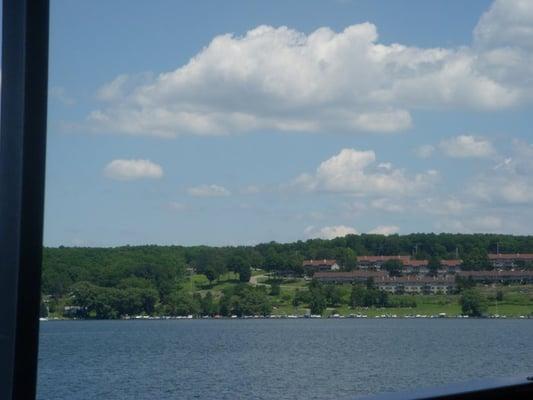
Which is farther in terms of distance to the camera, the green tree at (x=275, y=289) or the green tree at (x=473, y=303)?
the green tree at (x=473, y=303)

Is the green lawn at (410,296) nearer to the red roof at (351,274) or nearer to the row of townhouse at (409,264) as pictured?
the row of townhouse at (409,264)

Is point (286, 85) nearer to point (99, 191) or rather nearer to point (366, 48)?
point (366, 48)

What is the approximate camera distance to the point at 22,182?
1396 millimetres

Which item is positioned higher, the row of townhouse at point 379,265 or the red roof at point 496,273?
the row of townhouse at point 379,265

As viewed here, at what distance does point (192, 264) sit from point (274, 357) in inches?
445

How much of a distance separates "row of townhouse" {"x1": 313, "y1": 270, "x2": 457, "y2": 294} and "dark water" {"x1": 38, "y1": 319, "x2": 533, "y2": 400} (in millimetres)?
2262

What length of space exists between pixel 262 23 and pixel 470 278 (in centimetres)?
781

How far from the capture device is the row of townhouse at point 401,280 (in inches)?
797

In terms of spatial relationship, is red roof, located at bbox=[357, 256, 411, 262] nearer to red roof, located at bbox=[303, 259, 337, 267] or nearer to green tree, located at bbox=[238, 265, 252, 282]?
red roof, located at bbox=[303, 259, 337, 267]

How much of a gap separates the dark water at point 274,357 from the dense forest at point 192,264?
1.66 meters

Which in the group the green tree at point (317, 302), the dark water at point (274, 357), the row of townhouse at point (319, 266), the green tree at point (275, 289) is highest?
the row of townhouse at point (319, 266)

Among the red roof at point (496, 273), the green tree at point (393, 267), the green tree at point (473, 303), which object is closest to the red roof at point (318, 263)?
the green tree at point (393, 267)

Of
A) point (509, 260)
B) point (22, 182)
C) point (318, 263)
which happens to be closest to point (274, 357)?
point (318, 263)

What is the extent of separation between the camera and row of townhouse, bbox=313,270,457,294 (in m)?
20.2
